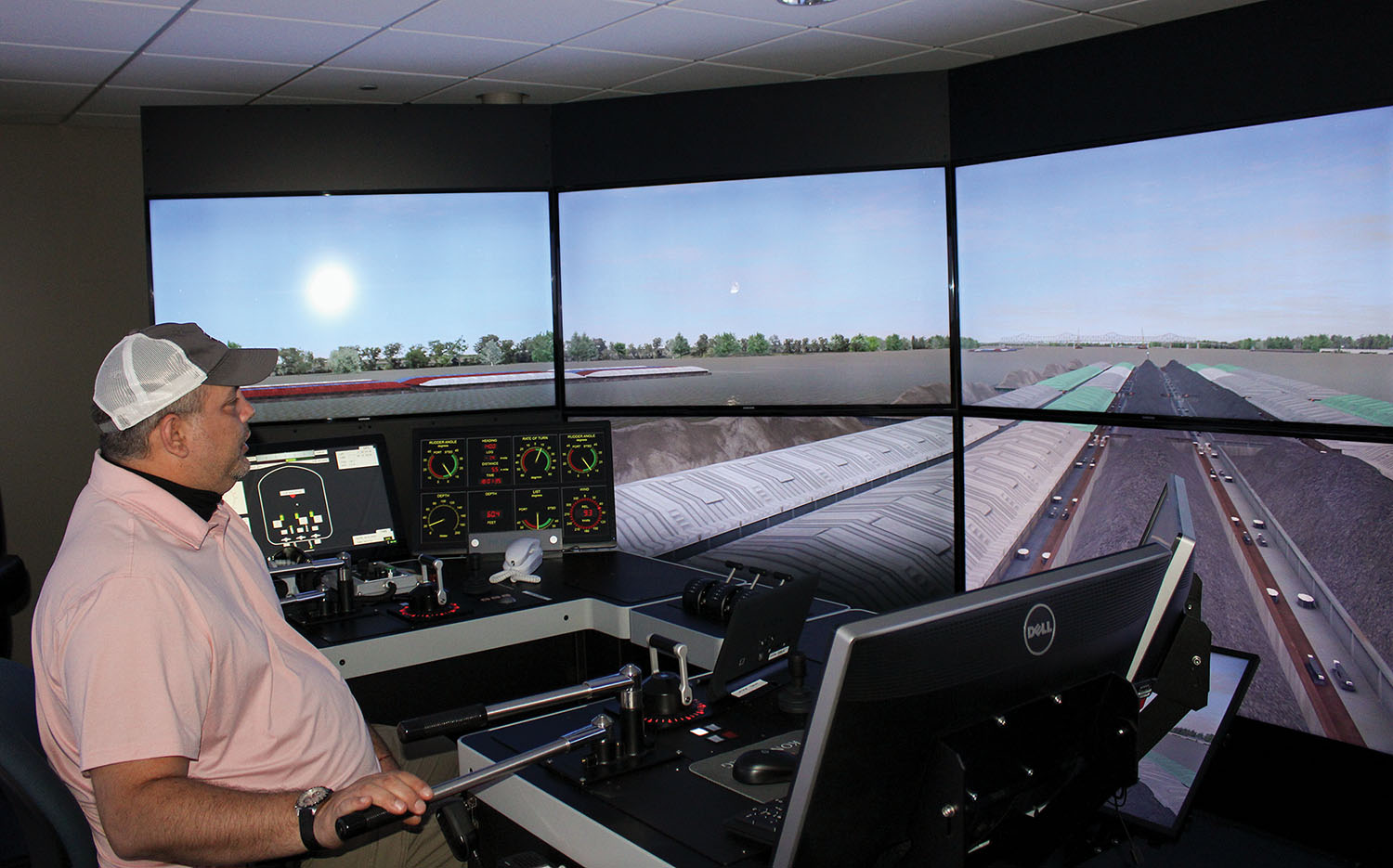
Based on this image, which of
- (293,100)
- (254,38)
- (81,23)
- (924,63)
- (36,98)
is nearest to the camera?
(81,23)

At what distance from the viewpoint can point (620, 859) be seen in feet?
5.08

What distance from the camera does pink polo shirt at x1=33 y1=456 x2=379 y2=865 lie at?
1438 millimetres

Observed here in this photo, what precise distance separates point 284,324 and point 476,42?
1.26m

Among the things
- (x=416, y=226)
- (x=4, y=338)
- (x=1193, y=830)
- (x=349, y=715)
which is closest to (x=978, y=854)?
(x=1193, y=830)

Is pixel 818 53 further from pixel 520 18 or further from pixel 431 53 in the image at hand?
pixel 431 53

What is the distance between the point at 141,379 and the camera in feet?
5.50

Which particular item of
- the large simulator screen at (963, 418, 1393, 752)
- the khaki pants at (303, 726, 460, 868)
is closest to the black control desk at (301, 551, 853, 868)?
the khaki pants at (303, 726, 460, 868)

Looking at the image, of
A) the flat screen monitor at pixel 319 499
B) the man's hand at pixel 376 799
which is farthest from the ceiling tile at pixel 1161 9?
the man's hand at pixel 376 799

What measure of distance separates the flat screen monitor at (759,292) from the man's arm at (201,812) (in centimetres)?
271

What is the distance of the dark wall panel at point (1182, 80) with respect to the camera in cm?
282

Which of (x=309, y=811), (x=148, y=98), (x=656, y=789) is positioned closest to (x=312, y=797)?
(x=309, y=811)

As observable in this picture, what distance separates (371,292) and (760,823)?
9.63 feet

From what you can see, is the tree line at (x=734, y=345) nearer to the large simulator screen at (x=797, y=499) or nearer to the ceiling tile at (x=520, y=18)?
the large simulator screen at (x=797, y=499)

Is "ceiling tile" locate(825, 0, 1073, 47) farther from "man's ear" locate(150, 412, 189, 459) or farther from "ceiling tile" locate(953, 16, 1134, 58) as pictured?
"man's ear" locate(150, 412, 189, 459)
